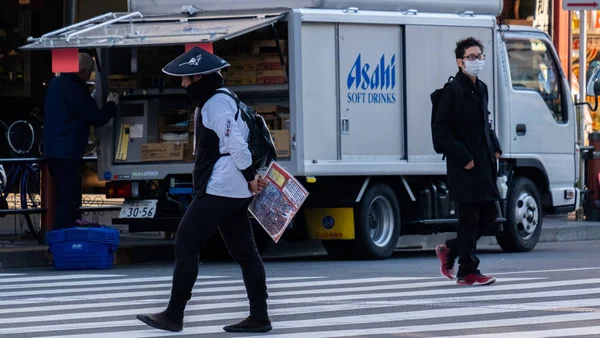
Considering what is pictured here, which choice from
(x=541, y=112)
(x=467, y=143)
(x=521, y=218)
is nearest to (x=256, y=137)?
(x=467, y=143)

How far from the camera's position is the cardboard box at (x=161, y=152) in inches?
588

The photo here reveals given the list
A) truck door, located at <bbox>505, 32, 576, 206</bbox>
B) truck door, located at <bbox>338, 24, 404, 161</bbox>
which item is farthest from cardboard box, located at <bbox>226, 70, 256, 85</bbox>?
truck door, located at <bbox>505, 32, 576, 206</bbox>

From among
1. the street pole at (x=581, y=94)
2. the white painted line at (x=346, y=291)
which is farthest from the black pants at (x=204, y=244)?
the street pole at (x=581, y=94)

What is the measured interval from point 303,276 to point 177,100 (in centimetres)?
343

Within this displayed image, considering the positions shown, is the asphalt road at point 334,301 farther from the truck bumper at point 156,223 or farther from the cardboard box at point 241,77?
the cardboard box at point 241,77

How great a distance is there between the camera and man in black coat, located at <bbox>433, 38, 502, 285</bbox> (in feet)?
38.2

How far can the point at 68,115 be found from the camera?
Answer: 14961 millimetres

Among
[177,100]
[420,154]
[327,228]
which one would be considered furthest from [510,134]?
[177,100]

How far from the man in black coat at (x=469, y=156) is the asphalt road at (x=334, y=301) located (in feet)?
1.04

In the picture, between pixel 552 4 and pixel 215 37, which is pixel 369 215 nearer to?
pixel 215 37

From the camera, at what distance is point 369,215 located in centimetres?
1520

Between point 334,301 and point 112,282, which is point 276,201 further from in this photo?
point 112,282

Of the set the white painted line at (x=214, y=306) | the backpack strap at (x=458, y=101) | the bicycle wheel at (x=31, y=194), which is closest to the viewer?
the white painted line at (x=214, y=306)

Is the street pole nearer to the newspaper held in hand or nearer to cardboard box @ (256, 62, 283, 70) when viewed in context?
cardboard box @ (256, 62, 283, 70)
